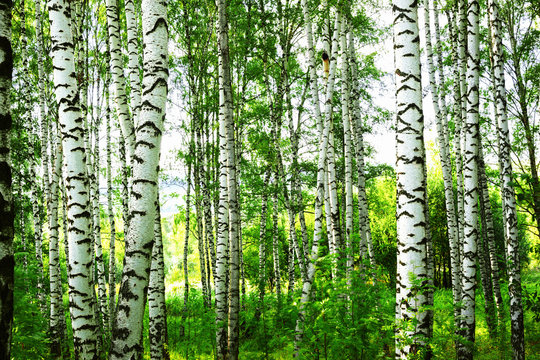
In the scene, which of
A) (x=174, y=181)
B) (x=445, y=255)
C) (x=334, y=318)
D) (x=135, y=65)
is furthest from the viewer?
(x=445, y=255)

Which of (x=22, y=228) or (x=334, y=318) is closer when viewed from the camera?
(x=334, y=318)

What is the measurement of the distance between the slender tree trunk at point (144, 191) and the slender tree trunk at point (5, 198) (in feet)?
3.28

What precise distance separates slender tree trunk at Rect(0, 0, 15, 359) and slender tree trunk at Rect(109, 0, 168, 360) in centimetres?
100

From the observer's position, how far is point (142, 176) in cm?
279

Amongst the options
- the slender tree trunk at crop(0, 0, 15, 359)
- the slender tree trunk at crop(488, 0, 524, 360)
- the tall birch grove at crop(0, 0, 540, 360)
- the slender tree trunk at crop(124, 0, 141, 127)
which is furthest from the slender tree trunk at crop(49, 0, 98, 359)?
the slender tree trunk at crop(488, 0, 524, 360)

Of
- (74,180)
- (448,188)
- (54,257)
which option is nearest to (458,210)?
(448,188)

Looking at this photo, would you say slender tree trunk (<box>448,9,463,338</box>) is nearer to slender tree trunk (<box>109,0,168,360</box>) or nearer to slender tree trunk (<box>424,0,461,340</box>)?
slender tree trunk (<box>424,0,461,340</box>)

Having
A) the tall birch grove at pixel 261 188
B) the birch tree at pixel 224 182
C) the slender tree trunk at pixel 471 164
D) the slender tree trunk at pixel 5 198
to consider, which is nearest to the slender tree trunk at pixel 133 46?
the tall birch grove at pixel 261 188

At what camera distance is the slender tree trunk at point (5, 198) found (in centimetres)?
159

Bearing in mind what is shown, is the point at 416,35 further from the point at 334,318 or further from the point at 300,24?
the point at 300,24

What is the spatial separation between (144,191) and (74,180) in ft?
5.20

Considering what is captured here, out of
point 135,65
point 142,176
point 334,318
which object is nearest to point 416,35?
point 142,176

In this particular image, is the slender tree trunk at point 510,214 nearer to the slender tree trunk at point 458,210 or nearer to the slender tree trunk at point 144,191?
the slender tree trunk at point 458,210

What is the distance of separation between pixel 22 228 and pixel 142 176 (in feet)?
44.3
